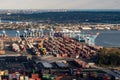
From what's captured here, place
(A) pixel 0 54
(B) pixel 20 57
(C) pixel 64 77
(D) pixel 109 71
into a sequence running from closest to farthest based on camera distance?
1. (C) pixel 64 77
2. (D) pixel 109 71
3. (B) pixel 20 57
4. (A) pixel 0 54

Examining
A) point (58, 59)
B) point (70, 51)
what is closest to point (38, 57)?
point (58, 59)

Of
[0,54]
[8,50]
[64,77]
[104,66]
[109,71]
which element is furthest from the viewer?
[8,50]

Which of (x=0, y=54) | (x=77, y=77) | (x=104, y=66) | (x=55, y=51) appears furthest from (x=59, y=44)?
(x=77, y=77)

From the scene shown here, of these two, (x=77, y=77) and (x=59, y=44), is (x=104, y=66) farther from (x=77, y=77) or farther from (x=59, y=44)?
(x=59, y=44)

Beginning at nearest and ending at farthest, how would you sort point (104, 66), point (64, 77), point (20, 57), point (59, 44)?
1. point (64, 77)
2. point (104, 66)
3. point (20, 57)
4. point (59, 44)

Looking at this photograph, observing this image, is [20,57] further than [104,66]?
Yes

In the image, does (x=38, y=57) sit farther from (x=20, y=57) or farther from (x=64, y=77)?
(x=64, y=77)

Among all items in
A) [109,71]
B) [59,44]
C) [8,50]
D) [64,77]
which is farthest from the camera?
[59,44]

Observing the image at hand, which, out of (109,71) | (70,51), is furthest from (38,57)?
(109,71)

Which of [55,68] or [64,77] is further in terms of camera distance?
[55,68]
